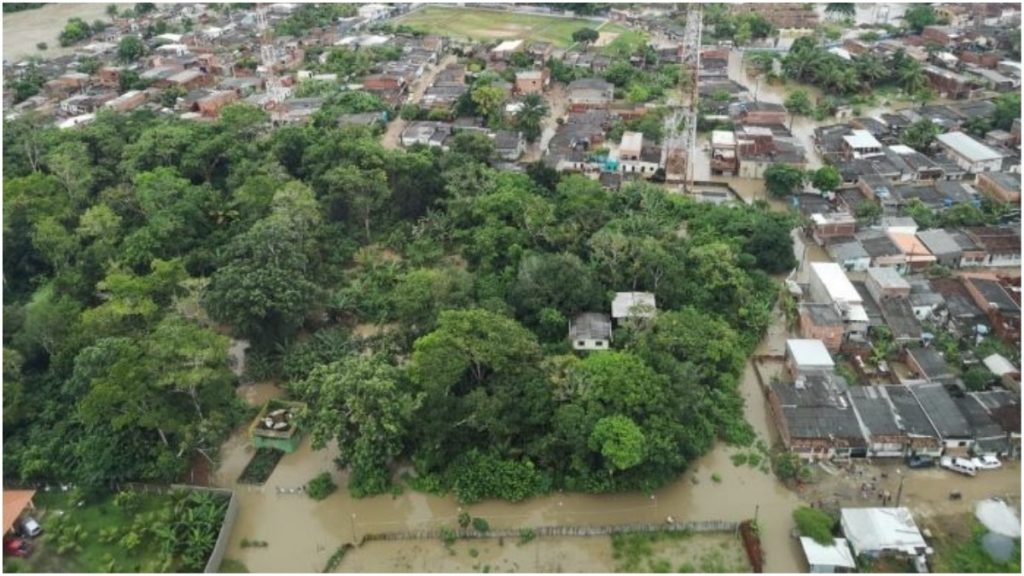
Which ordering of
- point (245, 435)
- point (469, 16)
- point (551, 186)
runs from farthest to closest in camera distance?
point (469, 16) < point (551, 186) < point (245, 435)

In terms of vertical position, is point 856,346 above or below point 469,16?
below

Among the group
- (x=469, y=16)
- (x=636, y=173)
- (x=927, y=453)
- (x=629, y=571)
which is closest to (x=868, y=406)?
(x=927, y=453)

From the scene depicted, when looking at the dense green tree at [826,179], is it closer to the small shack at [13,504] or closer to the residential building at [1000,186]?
the residential building at [1000,186]

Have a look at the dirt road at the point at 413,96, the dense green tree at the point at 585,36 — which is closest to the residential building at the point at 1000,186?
the dirt road at the point at 413,96

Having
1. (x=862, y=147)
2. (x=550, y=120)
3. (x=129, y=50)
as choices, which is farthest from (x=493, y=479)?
(x=129, y=50)

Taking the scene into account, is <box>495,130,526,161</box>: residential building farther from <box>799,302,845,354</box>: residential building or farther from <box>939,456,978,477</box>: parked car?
<box>939,456,978,477</box>: parked car

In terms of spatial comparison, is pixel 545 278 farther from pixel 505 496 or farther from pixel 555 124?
pixel 555 124

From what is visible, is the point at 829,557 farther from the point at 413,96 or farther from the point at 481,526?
the point at 413,96
